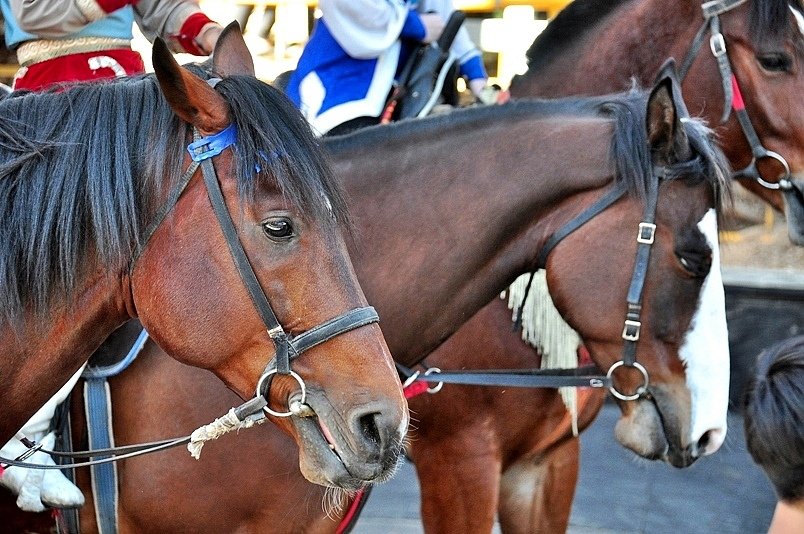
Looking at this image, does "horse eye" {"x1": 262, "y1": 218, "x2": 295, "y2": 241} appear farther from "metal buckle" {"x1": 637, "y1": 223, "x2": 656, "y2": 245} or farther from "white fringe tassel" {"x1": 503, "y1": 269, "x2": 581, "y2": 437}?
"white fringe tassel" {"x1": 503, "y1": 269, "x2": 581, "y2": 437}

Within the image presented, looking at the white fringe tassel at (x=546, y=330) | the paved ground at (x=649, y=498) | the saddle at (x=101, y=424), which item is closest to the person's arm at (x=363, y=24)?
the white fringe tassel at (x=546, y=330)

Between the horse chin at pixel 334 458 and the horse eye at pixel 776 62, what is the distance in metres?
1.97

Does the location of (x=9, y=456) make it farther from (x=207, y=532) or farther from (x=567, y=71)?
(x=567, y=71)

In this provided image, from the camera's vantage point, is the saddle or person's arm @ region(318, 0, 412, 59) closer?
the saddle

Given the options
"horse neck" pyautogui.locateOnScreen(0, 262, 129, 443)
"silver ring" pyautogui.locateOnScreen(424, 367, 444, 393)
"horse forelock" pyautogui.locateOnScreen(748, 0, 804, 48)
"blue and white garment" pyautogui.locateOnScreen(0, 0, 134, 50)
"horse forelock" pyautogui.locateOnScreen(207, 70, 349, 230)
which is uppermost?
"horse forelock" pyautogui.locateOnScreen(207, 70, 349, 230)

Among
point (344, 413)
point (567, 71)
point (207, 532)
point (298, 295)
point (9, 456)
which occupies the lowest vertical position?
point (207, 532)

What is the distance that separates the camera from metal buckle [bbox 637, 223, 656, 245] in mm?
2383

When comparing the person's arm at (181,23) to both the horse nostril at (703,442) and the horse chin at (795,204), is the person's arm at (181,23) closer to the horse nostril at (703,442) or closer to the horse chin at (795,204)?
the horse nostril at (703,442)

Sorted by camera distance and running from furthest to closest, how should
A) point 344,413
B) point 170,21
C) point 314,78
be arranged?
point 314,78, point 170,21, point 344,413

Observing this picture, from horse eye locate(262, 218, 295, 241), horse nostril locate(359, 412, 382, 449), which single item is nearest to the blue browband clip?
horse eye locate(262, 218, 295, 241)

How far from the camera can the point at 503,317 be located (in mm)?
2873

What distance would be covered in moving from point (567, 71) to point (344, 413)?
179cm

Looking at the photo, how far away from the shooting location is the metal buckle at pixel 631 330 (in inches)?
96.4

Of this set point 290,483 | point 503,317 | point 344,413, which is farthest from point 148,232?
point 503,317
